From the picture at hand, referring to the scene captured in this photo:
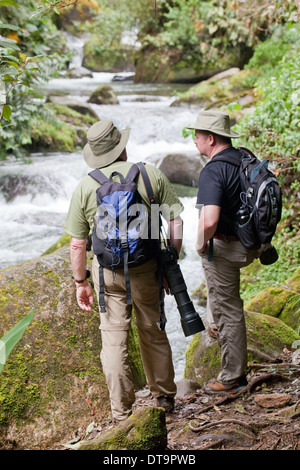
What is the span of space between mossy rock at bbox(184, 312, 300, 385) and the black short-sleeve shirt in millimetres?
1305

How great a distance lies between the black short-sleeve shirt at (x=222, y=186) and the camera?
317 centimetres

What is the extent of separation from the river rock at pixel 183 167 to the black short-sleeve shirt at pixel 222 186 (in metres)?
8.14

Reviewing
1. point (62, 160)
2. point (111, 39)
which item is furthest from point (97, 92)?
point (111, 39)

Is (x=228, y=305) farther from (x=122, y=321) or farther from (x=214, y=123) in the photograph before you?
(x=214, y=123)

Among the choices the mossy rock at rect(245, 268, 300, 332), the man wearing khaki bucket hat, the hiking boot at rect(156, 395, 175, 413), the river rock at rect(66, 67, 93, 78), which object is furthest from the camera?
the river rock at rect(66, 67, 93, 78)

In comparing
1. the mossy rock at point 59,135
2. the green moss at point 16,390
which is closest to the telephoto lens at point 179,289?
the green moss at point 16,390

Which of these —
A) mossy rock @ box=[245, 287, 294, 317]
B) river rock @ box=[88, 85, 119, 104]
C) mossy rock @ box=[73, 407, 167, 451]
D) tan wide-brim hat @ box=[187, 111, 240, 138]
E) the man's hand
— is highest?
tan wide-brim hat @ box=[187, 111, 240, 138]

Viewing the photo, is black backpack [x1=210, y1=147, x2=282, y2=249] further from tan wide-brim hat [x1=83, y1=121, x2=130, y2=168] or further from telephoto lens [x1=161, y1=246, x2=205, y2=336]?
tan wide-brim hat [x1=83, y1=121, x2=130, y2=168]

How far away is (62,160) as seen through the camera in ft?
43.5

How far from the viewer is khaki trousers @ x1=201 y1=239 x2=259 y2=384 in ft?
11.4

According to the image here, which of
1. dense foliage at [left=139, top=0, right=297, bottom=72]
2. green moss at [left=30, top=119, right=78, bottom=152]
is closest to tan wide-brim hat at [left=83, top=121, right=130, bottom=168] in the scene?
green moss at [left=30, top=119, right=78, bottom=152]

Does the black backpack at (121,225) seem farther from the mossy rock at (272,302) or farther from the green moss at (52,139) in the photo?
the green moss at (52,139)

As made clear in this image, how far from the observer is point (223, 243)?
136 inches
